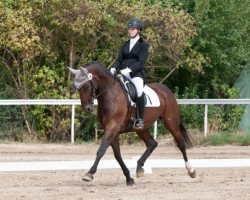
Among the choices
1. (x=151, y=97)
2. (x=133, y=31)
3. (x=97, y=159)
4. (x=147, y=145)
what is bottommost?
(x=147, y=145)

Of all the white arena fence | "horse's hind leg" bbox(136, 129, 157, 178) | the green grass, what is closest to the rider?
"horse's hind leg" bbox(136, 129, 157, 178)

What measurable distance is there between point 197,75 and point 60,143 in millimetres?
5717

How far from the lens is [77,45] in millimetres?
24547

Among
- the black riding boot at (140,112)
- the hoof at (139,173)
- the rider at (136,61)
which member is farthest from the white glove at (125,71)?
the hoof at (139,173)

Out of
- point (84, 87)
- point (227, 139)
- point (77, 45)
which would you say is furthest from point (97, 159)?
point (77, 45)

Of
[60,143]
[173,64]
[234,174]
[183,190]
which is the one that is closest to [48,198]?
[183,190]

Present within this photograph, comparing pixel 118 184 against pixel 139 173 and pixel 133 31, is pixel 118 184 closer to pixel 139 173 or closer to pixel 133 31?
pixel 139 173

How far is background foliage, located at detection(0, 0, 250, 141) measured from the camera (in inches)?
923

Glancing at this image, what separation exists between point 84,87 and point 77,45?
1066 cm

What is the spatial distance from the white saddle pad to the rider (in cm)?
35

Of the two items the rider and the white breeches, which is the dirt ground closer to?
the rider

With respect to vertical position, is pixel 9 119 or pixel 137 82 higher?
pixel 137 82

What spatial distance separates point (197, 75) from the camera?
27250mm

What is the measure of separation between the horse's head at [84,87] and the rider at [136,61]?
91 centimetres
